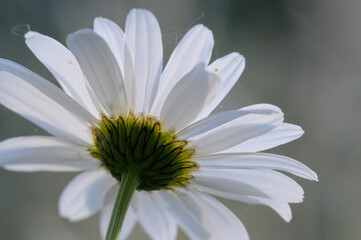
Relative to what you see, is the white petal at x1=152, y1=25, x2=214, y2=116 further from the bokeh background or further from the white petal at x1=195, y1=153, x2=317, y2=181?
the bokeh background

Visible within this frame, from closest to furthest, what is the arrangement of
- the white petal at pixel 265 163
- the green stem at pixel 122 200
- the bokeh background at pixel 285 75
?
the green stem at pixel 122 200 < the white petal at pixel 265 163 < the bokeh background at pixel 285 75

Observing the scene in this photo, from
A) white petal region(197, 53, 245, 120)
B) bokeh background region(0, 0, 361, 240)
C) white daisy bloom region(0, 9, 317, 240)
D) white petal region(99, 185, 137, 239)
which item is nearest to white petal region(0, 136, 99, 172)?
white daisy bloom region(0, 9, 317, 240)

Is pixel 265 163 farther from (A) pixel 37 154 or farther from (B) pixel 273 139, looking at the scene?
(A) pixel 37 154

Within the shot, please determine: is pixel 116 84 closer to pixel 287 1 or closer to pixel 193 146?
pixel 193 146

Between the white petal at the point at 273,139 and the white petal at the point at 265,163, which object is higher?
the white petal at the point at 273,139

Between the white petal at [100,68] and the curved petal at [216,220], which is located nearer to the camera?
the white petal at [100,68]

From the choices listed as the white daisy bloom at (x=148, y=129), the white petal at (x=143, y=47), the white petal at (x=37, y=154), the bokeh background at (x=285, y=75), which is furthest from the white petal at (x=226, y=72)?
the bokeh background at (x=285, y=75)

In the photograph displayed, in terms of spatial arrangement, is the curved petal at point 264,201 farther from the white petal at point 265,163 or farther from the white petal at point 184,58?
the white petal at point 184,58

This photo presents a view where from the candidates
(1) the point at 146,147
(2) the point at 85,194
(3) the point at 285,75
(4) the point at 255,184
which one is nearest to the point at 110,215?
(2) the point at 85,194
